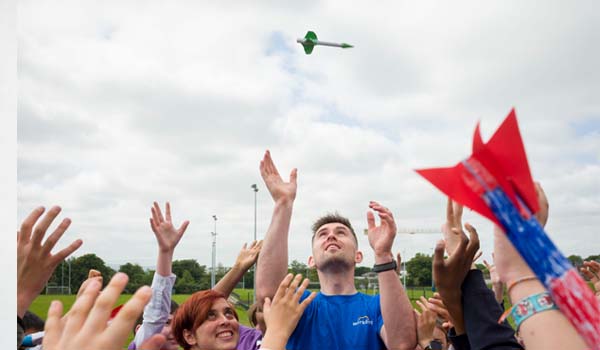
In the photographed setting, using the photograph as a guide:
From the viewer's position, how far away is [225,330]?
340 centimetres

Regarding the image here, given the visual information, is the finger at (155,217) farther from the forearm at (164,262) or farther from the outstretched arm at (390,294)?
the outstretched arm at (390,294)

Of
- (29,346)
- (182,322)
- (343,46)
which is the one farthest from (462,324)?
(343,46)

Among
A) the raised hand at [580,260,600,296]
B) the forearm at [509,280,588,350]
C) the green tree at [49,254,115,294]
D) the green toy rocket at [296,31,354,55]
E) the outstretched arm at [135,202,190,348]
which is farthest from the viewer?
the green tree at [49,254,115,294]

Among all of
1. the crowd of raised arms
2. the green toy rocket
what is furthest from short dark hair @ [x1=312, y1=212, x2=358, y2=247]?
the green toy rocket

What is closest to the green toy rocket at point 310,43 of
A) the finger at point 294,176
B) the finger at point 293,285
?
the finger at point 294,176

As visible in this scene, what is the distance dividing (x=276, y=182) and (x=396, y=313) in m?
1.19

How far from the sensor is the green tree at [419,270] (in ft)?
282

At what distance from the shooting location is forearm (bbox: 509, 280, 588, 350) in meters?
1.29

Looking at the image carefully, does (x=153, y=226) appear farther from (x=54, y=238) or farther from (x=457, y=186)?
(x=457, y=186)

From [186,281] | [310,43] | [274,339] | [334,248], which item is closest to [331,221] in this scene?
[334,248]

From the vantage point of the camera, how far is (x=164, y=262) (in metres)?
3.32

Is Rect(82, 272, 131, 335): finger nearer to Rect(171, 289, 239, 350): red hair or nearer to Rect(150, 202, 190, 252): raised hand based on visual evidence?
Rect(150, 202, 190, 252): raised hand

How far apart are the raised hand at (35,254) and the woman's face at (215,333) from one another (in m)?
1.46

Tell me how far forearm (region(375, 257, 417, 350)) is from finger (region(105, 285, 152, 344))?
76.7 inches
